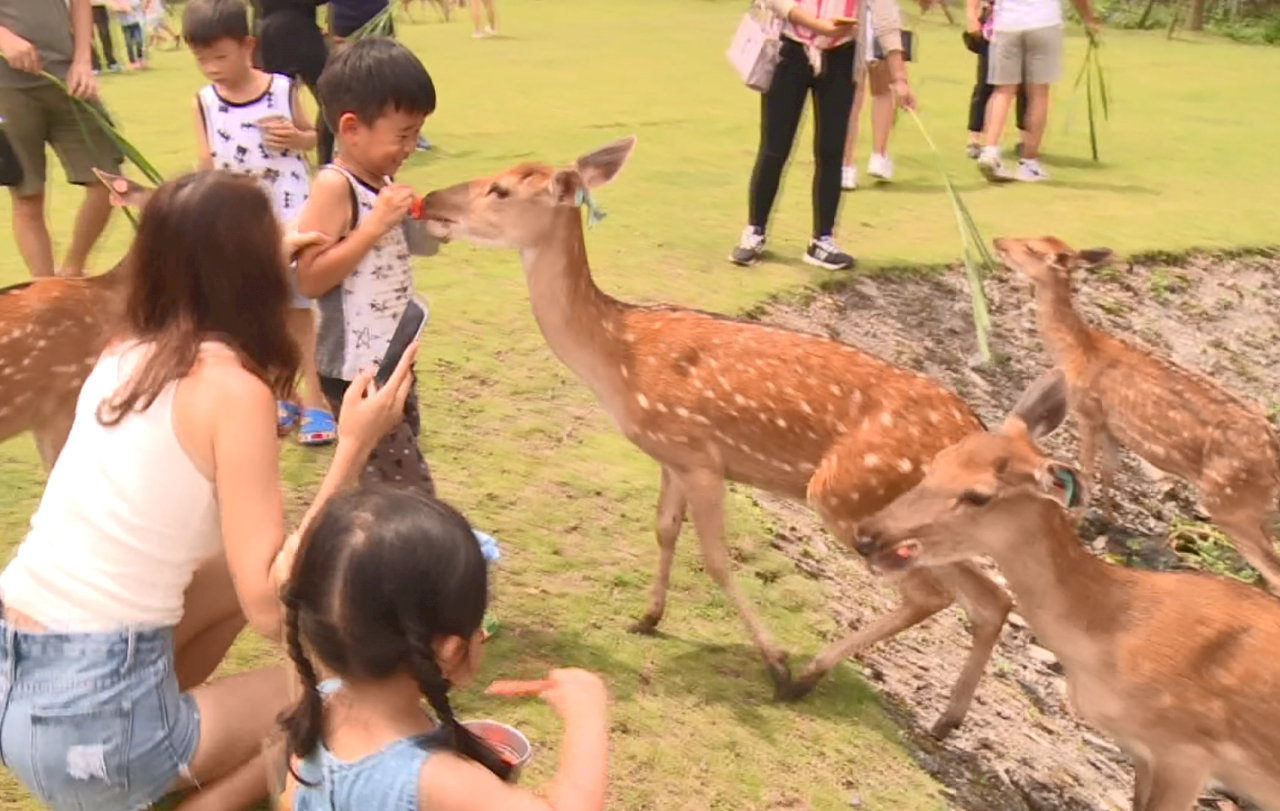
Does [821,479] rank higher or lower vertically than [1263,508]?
higher

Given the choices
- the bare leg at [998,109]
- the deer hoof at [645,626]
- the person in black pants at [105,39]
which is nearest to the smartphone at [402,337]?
the deer hoof at [645,626]

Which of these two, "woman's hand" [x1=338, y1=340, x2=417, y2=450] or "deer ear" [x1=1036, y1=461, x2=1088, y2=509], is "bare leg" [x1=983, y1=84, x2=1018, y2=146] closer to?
"deer ear" [x1=1036, y1=461, x2=1088, y2=509]

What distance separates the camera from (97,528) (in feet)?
7.89

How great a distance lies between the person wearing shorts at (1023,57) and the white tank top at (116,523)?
8631 mm

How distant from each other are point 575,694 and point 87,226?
4325mm

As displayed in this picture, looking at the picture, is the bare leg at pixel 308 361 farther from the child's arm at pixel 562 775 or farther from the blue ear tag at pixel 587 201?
the child's arm at pixel 562 775

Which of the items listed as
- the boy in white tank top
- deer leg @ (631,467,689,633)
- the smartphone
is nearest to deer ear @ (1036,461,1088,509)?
deer leg @ (631,467,689,633)

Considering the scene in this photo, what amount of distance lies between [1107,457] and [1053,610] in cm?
313

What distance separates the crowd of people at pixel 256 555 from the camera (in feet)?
6.38

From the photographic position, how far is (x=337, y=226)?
3.34 m

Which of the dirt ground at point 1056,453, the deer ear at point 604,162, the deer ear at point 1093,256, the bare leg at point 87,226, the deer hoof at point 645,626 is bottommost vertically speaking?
the dirt ground at point 1056,453

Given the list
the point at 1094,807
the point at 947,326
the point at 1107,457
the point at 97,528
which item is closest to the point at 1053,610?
the point at 1094,807

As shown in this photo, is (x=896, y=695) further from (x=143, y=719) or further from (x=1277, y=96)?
(x=1277, y=96)

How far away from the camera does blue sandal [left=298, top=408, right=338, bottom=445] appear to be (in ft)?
15.7
